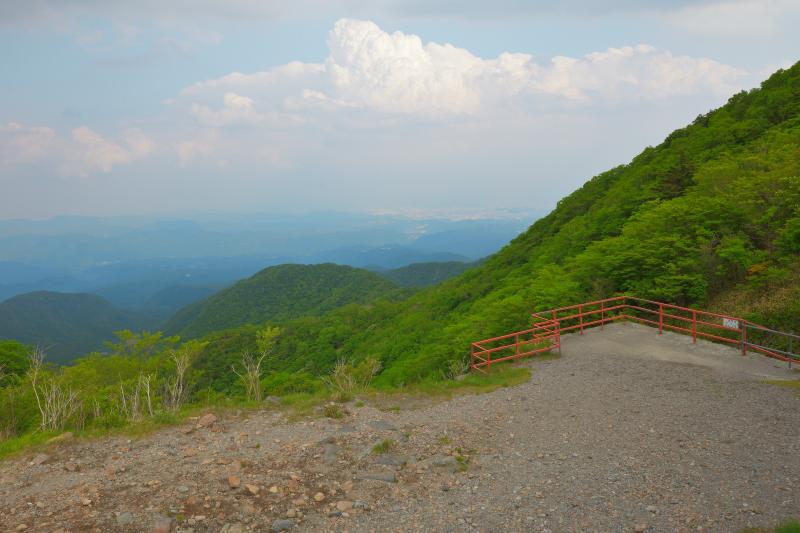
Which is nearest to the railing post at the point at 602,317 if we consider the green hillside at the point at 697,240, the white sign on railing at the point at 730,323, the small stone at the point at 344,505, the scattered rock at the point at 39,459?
the green hillside at the point at 697,240

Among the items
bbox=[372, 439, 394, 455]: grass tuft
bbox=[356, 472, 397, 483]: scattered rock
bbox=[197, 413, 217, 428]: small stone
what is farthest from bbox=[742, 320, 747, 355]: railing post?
bbox=[197, 413, 217, 428]: small stone

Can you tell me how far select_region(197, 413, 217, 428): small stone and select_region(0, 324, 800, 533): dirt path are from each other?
0.19 m

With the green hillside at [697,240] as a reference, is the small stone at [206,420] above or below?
below

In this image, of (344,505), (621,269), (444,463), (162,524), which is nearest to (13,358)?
(162,524)

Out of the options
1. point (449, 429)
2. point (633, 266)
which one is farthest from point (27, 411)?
point (633, 266)

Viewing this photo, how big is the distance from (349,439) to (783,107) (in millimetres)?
39034

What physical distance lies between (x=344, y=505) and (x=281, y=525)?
1024 mm

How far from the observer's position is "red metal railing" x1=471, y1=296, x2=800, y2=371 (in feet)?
45.9

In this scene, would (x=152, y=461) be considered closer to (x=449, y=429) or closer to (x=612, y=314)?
(x=449, y=429)

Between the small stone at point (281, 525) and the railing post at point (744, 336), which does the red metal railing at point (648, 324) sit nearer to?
the railing post at point (744, 336)

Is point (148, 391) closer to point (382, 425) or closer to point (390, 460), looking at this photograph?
point (382, 425)

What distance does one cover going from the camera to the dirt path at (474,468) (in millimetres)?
7262

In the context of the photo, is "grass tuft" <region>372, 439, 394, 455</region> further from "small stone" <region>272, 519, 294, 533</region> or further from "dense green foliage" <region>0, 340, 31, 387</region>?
"dense green foliage" <region>0, 340, 31, 387</region>

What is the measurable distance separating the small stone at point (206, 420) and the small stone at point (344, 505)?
508cm
